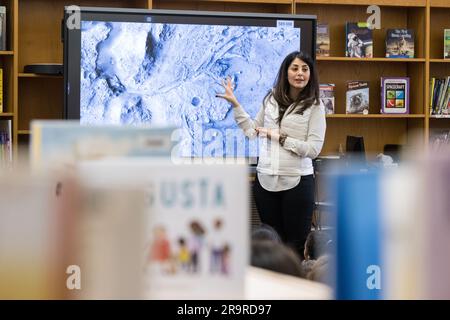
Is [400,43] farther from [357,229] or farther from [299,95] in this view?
[357,229]

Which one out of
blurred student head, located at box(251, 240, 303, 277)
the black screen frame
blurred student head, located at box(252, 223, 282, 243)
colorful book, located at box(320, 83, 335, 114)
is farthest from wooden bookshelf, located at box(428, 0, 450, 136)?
blurred student head, located at box(251, 240, 303, 277)

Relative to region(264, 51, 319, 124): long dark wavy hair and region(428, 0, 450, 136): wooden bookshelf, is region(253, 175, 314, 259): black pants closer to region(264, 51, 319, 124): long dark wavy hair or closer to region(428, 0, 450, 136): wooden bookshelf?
region(264, 51, 319, 124): long dark wavy hair

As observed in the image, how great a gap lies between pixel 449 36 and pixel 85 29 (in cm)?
263

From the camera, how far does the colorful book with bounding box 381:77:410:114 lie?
609 cm

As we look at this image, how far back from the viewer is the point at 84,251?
32.9 inches

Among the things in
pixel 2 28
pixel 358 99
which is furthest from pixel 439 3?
pixel 2 28

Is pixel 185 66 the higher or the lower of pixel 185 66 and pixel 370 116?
the higher

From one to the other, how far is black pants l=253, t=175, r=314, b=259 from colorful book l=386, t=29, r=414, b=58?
2.12 metres

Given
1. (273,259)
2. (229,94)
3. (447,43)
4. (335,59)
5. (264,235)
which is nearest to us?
(273,259)

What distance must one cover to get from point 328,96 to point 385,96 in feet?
1.32

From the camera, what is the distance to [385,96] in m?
6.09

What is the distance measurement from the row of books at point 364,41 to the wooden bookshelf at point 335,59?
2.5 inches

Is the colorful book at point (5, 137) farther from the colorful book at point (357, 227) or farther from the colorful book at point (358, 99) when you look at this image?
the colorful book at point (357, 227)
